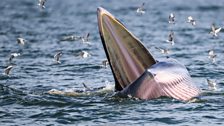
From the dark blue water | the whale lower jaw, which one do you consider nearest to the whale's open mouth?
→ the whale lower jaw

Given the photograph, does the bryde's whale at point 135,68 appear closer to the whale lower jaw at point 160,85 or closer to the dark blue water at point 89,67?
the whale lower jaw at point 160,85

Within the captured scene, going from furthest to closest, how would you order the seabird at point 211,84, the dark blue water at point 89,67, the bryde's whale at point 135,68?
the seabird at point 211,84 → the bryde's whale at point 135,68 → the dark blue water at point 89,67

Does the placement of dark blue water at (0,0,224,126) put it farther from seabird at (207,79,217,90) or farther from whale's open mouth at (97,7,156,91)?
whale's open mouth at (97,7,156,91)

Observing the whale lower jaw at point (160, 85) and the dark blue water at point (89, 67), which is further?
the whale lower jaw at point (160, 85)

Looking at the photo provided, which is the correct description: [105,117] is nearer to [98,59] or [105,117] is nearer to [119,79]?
[119,79]

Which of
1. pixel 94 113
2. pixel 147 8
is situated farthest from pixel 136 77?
pixel 147 8

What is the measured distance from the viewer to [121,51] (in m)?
19.0

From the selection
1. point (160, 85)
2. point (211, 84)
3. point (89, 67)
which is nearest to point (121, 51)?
point (160, 85)

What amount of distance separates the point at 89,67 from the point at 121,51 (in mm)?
7755

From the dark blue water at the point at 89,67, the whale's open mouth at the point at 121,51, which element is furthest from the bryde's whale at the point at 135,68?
the dark blue water at the point at 89,67

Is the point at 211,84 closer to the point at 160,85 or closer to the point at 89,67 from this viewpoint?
the point at 160,85

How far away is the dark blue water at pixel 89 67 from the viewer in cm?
1780

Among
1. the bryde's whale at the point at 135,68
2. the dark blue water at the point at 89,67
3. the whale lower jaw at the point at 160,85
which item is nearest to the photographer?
the dark blue water at the point at 89,67

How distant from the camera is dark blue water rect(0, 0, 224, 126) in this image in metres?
17.8
